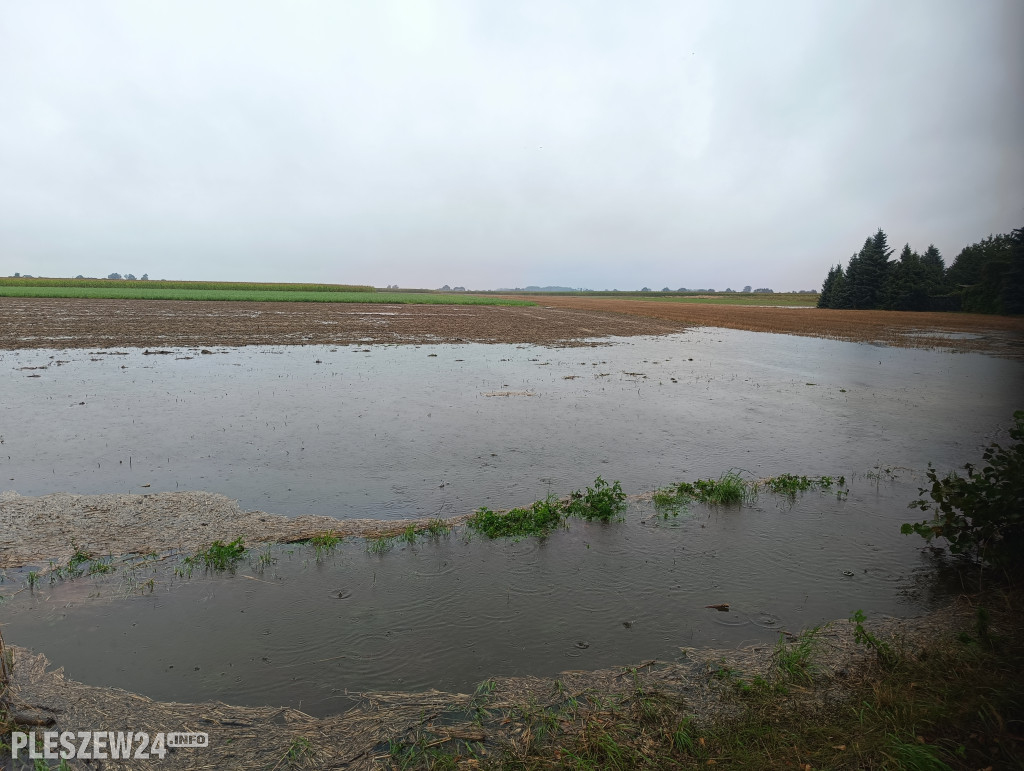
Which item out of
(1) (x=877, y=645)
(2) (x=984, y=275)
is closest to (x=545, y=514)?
(1) (x=877, y=645)

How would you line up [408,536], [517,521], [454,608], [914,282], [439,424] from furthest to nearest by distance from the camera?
[914,282]
[439,424]
[517,521]
[408,536]
[454,608]

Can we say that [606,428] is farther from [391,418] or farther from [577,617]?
[577,617]

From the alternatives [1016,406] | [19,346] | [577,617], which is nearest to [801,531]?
[577,617]

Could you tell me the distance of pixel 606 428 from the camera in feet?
37.4

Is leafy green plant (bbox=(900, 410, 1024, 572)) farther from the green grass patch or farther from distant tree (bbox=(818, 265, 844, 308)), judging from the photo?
distant tree (bbox=(818, 265, 844, 308))

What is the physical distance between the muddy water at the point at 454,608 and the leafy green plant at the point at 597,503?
0.27 m

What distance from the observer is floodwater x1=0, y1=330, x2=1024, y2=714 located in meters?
4.30

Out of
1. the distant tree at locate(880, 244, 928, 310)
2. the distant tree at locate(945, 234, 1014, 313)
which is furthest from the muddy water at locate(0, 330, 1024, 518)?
the distant tree at locate(880, 244, 928, 310)

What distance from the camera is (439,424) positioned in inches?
448

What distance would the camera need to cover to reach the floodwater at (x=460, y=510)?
4.30 metres

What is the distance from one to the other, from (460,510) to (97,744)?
423 cm

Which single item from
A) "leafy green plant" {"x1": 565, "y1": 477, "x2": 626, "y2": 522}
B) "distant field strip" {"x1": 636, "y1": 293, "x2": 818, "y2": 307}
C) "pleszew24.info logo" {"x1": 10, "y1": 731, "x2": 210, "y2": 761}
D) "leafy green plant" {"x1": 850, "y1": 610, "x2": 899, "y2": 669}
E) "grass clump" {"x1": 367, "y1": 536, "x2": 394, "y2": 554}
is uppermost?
"distant field strip" {"x1": 636, "y1": 293, "x2": 818, "y2": 307}

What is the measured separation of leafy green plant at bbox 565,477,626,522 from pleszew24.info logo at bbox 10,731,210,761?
15.1ft

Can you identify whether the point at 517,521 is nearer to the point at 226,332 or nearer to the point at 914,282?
the point at 226,332
